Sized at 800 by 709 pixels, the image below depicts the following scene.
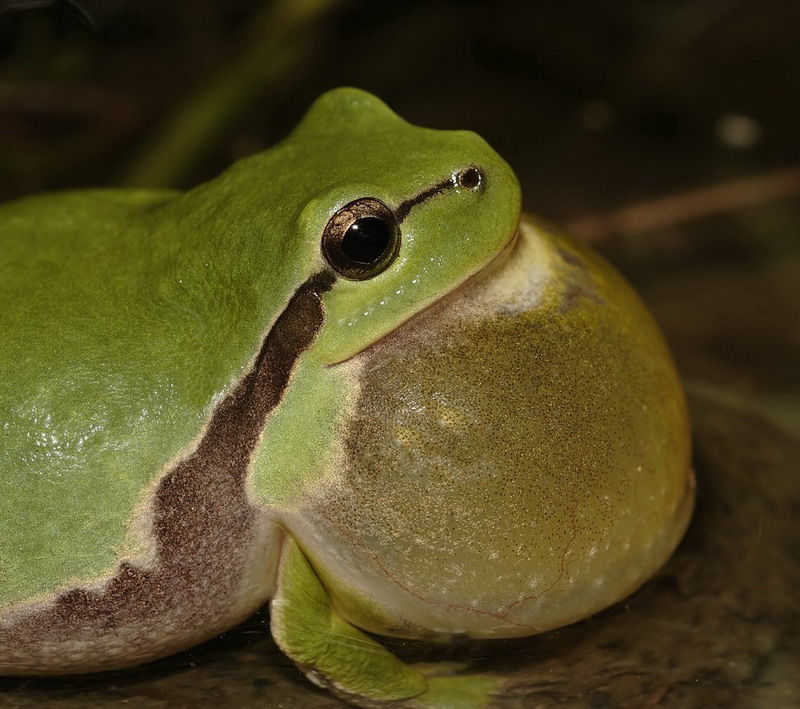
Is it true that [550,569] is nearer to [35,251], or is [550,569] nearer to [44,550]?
[44,550]

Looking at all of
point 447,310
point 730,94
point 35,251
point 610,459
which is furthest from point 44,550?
point 730,94

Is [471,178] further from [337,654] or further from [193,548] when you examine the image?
[337,654]

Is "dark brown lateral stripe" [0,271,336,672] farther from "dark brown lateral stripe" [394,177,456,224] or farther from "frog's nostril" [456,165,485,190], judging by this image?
"frog's nostril" [456,165,485,190]

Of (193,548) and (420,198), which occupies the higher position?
(420,198)

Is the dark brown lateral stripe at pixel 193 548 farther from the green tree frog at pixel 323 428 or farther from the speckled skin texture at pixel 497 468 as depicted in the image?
the speckled skin texture at pixel 497 468

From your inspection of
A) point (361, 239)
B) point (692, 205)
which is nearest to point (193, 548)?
point (361, 239)
